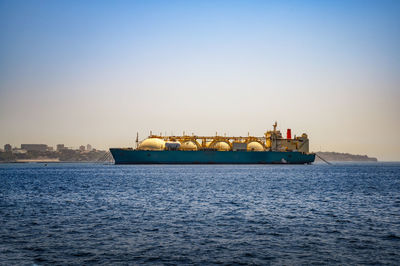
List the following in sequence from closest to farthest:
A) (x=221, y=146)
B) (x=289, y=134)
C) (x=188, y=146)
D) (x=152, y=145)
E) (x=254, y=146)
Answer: (x=152, y=145)
(x=188, y=146)
(x=221, y=146)
(x=254, y=146)
(x=289, y=134)

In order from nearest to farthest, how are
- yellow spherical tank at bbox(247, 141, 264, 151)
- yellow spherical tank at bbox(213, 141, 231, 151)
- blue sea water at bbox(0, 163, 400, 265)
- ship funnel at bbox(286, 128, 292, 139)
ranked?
1. blue sea water at bbox(0, 163, 400, 265)
2. yellow spherical tank at bbox(213, 141, 231, 151)
3. yellow spherical tank at bbox(247, 141, 264, 151)
4. ship funnel at bbox(286, 128, 292, 139)

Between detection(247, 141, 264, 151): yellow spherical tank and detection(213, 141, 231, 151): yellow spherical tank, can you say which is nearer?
detection(213, 141, 231, 151): yellow spherical tank

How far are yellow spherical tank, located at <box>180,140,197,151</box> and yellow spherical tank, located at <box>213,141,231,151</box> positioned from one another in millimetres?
6171

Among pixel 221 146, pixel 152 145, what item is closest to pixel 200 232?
pixel 152 145

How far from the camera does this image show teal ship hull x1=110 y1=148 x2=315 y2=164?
331ft

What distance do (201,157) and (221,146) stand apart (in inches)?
287

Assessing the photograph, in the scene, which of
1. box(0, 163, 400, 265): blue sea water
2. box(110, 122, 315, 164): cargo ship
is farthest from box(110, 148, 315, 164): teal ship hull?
box(0, 163, 400, 265): blue sea water

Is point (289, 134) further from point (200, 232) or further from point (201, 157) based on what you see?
point (200, 232)

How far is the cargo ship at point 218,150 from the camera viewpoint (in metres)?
102

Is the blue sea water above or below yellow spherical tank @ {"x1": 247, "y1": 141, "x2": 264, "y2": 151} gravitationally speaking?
below

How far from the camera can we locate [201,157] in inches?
4166

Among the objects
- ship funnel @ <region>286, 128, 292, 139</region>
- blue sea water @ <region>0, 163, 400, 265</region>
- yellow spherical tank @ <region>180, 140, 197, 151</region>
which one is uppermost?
ship funnel @ <region>286, 128, 292, 139</region>

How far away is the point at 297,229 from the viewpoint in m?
18.0

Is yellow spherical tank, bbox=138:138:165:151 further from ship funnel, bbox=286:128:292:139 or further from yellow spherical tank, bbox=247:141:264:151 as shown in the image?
ship funnel, bbox=286:128:292:139
